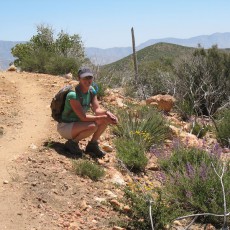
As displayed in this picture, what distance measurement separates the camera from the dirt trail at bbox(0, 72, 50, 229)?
3.82 meters

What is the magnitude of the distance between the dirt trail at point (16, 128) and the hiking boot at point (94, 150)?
811mm

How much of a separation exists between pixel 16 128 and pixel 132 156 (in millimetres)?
2195

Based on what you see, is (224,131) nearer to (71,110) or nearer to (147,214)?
(71,110)

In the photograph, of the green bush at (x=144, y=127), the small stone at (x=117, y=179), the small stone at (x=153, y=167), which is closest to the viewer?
the small stone at (x=117, y=179)

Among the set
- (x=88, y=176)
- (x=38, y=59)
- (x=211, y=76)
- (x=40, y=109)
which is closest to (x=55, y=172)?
(x=88, y=176)

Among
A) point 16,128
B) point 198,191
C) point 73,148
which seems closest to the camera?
point 198,191

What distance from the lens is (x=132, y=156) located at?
5676 millimetres

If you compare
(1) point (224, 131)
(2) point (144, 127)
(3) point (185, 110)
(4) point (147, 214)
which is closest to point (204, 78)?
(3) point (185, 110)

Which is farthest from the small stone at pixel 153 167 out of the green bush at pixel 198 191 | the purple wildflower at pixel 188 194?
the purple wildflower at pixel 188 194

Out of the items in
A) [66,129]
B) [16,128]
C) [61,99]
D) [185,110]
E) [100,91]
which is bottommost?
[185,110]

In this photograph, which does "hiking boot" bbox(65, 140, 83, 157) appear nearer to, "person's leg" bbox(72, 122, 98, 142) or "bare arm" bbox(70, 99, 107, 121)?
"person's leg" bbox(72, 122, 98, 142)

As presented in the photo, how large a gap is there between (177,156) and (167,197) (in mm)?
1344

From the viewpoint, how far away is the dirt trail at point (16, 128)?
3.82 metres

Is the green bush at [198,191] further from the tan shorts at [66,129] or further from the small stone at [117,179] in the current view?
the tan shorts at [66,129]
